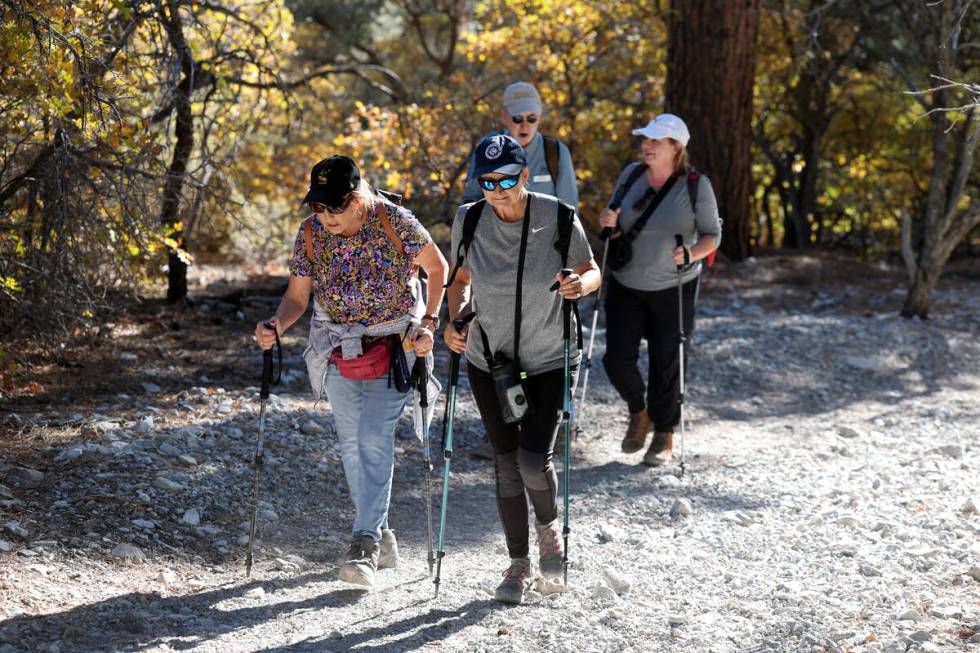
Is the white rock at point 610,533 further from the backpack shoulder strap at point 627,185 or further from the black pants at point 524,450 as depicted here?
the backpack shoulder strap at point 627,185

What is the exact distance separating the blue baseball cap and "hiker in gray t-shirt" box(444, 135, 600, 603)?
0.09 feet

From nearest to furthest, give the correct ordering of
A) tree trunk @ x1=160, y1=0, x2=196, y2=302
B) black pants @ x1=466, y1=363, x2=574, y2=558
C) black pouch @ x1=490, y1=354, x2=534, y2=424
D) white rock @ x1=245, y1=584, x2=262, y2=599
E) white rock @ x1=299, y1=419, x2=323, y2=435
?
1. black pouch @ x1=490, y1=354, x2=534, y2=424
2. black pants @ x1=466, y1=363, x2=574, y2=558
3. white rock @ x1=245, y1=584, x2=262, y2=599
4. white rock @ x1=299, y1=419, x2=323, y2=435
5. tree trunk @ x1=160, y1=0, x2=196, y2=302

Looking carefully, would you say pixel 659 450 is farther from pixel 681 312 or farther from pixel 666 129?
pixel 666 129

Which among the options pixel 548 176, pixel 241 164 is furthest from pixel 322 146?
pixel 548 176

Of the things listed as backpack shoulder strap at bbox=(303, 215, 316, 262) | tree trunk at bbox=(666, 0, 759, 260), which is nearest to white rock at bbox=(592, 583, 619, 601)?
backpack shoulder strap at bbox=(303, 215, 316, 262)

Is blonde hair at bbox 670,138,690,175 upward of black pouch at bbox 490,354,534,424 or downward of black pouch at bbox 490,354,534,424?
upward

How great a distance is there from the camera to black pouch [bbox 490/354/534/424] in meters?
5.25

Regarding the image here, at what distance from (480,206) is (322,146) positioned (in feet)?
40.1

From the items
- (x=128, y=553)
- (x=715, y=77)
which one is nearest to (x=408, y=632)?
(x=128, y=553)

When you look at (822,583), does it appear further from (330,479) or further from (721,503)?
(330,479)

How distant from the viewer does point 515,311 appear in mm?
5344

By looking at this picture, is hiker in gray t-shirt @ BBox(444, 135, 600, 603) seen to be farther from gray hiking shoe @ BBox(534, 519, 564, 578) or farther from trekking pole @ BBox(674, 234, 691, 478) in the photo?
trekking pole @ BBox(674, 234, 691, 478)

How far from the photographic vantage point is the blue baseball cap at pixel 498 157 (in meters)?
5.12

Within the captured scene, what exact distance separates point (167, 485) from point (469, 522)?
180cm
